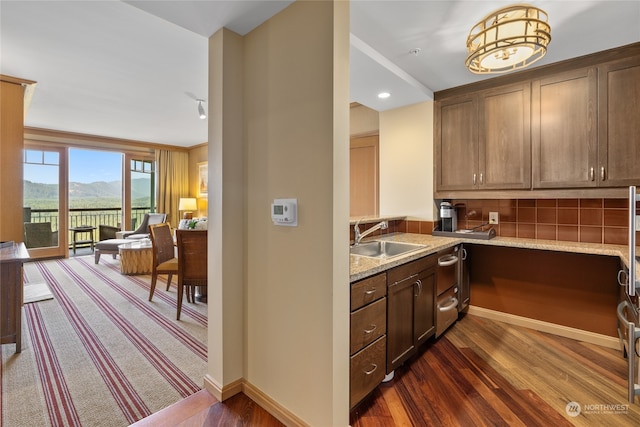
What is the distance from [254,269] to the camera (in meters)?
1.85

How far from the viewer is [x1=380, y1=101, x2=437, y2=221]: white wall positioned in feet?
10.5

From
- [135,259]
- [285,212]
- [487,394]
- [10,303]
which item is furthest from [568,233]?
[135,259]

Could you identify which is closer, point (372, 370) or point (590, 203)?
point (372, 370)

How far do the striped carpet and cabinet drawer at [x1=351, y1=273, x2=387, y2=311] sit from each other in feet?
4.11

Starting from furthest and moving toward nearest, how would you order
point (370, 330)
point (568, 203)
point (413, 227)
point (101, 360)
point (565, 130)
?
point (413, 227) → point (568, 203) → point (565, 130) → point (101, 360) → point (370, 330)

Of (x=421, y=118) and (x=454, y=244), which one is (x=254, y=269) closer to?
(x=454, y=244)

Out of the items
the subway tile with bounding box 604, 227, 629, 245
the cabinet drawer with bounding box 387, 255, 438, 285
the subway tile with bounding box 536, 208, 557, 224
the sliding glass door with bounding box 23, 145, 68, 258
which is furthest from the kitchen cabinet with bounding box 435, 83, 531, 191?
the sliding glass door with bounding box 23, 145, 68, 258

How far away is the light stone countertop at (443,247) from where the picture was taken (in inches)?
68.8

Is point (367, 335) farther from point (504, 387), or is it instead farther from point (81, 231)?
point (81, 231)

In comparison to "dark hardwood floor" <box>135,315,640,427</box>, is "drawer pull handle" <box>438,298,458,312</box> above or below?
above

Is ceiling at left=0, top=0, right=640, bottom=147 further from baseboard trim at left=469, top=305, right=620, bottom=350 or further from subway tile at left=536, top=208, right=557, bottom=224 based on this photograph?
baseboard trim at left=469, top=305, right=620, bottom=350

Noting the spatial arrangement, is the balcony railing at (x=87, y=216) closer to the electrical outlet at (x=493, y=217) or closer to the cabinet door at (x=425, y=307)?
the cabinet door at (x=425, y=307)

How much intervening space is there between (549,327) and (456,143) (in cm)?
192

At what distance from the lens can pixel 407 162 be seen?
3.35 metres
